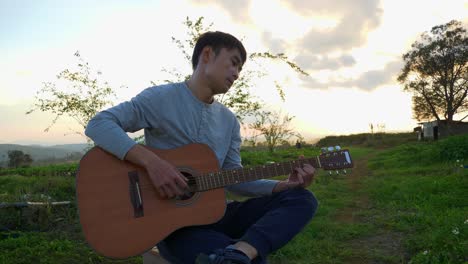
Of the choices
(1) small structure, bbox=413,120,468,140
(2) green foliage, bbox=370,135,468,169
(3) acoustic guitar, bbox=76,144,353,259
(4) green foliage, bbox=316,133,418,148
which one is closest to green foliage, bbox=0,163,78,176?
(3) acoustic guitar, bbox=76,144,353,259

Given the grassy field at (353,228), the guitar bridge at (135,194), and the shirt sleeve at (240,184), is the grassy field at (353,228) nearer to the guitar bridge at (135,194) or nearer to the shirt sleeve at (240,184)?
the shirt sleeve at (240,184)

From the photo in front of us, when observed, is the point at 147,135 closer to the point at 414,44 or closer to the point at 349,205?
the point at 349,205

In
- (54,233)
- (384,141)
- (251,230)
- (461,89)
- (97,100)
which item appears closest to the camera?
(251,230)

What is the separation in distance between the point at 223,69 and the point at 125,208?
3.96 feet

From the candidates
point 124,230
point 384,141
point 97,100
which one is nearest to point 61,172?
point 97,100

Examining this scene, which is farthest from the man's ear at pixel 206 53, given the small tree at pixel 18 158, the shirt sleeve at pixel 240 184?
the small tree at pixel 18 158

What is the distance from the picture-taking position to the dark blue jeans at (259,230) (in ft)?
6.68

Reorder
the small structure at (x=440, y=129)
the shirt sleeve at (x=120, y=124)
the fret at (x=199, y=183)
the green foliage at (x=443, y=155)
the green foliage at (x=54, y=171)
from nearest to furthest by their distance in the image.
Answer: the shirt sleeve at (x=120, y=124)
the fret at (x=199, y=183)
the green foliage at (x=54, y=171)
the green foliage at (x=443, y=155)
the small structure at (x=440, y=129)

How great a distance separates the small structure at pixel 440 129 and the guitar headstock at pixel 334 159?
26.0 metres

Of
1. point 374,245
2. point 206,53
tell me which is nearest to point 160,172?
point 206,53

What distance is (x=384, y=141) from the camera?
2473 cm

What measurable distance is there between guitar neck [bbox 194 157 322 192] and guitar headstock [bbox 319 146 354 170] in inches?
2.3

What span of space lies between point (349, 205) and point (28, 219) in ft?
14.9

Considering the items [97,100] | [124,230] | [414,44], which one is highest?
[414,44]
